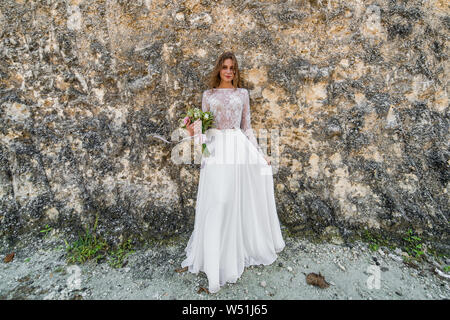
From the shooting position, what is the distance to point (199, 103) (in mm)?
3244

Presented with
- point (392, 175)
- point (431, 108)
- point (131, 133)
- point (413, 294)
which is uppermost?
point (431, 108)

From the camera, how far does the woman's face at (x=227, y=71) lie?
273 centimetres

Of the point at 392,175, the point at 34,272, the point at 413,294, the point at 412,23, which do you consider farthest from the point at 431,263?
the point at 34,272

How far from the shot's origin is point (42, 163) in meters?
3.31

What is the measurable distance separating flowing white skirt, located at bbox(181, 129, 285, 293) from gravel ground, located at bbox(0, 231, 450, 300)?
0.17 m

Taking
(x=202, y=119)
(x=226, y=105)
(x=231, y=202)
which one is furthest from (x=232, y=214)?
(x=226, y=105)

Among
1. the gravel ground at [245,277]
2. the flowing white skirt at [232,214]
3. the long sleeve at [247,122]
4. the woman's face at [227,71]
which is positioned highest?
the woman's face at [227,71]

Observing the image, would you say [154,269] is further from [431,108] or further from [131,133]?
[431,108]

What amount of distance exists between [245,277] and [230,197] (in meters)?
1.04

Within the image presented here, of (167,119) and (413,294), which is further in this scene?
(167,119)

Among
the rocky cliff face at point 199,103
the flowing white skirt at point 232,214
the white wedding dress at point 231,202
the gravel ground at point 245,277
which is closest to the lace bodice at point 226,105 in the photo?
the white wedding dress at point 231,202

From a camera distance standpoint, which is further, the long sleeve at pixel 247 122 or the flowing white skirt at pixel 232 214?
the long sleeve at pixel 247 122

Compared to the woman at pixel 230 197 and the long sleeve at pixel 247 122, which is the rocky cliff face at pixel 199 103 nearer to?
the long sleeve at pixel 247 122

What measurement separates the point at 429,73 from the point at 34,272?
19.7 ft
